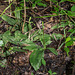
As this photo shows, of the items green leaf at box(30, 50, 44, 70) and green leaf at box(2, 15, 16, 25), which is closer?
green leaf at box(30, 50, 44, 70)

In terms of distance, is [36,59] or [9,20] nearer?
[36,59]

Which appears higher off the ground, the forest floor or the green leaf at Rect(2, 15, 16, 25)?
the green leaf at Rect(2, 15, 16, 25)

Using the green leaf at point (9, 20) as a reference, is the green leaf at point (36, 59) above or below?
below

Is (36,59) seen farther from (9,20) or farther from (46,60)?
(9,20)

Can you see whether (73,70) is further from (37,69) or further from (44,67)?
(37,69)

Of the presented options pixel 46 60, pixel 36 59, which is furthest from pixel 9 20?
pixel 46 60

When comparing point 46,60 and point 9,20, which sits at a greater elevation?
point 9,20

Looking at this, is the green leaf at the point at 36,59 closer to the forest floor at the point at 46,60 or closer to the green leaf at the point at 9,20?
the forest floor at the point at 46,60

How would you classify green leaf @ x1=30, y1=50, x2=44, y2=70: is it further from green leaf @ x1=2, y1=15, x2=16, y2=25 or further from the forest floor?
green leaf @ x1=2, y1=15, x2=16, y2=25

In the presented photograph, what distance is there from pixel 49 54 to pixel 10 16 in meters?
1.02

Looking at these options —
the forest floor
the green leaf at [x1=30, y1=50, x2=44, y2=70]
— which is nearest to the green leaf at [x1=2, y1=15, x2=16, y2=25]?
the forest floor

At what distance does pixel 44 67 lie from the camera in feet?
5.54

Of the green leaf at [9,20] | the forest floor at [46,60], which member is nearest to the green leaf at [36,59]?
the forest floor at [46,60]

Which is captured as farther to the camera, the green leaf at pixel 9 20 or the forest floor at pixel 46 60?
the green leaf at pixel 9 20
